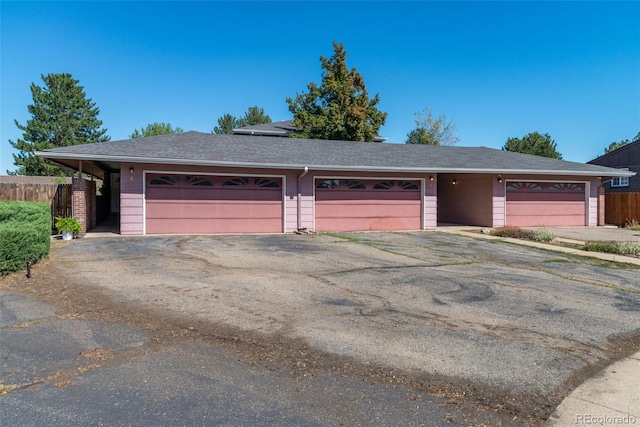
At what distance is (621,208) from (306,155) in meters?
15.5

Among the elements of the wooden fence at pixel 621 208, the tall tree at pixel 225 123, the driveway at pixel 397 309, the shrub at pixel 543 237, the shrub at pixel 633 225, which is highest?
the tall tree at pixel 225 123


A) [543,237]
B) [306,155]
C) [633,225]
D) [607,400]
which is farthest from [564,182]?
[607,400]

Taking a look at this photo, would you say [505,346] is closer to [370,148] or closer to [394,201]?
[394,201]

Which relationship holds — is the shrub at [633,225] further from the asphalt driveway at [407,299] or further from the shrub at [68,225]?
the shrub at [68,225]

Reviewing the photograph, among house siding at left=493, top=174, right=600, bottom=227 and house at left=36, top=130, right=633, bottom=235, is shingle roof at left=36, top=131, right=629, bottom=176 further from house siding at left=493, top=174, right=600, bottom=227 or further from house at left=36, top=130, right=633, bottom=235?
house siding at left=493, top=174, right=600, bottom=227

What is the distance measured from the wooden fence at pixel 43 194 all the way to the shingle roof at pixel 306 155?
7.42ft

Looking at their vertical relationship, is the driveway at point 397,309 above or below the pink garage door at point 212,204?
below

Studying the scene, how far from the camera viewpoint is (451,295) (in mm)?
6469

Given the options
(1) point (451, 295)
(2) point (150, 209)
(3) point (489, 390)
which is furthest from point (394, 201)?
(3) point (489, 390)

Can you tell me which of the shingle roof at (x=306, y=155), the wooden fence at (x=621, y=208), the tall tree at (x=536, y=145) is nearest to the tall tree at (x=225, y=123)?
the tall tree at (x=536, y=145)

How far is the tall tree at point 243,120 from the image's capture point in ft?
198

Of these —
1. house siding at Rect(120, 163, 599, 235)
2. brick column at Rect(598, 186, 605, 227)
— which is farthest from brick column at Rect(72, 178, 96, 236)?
brick column at Rect(598, 186, 605, 227)

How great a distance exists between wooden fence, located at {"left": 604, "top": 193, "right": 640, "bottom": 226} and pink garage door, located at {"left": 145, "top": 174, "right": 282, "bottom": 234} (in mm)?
16492

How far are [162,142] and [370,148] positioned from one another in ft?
29.5
